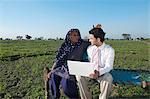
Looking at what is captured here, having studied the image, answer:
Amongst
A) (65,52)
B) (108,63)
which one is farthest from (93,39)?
(65,52)

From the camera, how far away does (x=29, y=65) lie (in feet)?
25.3

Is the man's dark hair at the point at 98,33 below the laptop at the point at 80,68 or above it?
above

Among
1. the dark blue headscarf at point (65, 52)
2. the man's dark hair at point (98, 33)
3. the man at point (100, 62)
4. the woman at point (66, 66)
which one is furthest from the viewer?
the dark blue headscarf at point (65, 52)

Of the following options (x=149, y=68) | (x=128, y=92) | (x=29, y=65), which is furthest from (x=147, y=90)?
(x=29, y=65)

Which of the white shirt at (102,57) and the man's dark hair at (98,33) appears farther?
the man's dark hair at (98,33)

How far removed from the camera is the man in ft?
13.0

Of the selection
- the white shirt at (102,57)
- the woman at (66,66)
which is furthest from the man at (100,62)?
the woman at (66,66)

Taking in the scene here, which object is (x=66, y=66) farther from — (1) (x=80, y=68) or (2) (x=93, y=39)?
(2) (x=93, y=39)

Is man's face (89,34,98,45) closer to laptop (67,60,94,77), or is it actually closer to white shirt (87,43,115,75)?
white shirt (87,43,115,75)

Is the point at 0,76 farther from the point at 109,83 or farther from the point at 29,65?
the point at 109,83

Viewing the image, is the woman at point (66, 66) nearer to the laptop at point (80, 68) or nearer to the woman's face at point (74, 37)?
the woman's face at point (74, 37)

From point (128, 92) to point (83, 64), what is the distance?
4.65ft

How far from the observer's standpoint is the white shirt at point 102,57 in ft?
13.1

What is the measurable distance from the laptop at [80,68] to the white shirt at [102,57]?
85 millimetres
